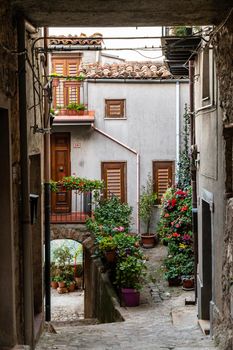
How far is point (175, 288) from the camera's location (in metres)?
13.1

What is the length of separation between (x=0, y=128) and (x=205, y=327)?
5.21m

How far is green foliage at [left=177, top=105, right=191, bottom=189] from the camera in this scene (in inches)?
660

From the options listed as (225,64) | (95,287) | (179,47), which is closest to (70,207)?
(95,287)

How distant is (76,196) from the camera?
1742 centimetres

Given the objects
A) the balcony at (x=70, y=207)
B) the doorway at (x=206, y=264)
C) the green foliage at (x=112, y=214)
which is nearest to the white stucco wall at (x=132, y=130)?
the balcony at (x=70, y=207)

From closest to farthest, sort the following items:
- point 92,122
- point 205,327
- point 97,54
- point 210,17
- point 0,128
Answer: point 0,128 < point 210,17 < point 205,327 < point 92,122 < point 97,54

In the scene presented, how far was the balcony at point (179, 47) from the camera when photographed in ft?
32.2

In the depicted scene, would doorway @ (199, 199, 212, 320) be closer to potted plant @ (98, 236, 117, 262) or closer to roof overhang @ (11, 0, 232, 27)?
potted plant @ (98, 236, 117, 262)

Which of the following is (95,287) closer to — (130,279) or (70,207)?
(130,279)

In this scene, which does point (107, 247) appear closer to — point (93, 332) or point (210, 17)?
point (93, 332)

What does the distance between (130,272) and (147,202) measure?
704 cm

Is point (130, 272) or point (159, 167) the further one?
point (159, 167)

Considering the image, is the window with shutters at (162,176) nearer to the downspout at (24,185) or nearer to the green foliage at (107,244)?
the green foliage at (107,244)

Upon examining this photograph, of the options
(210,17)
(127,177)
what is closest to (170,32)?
(210,17)
